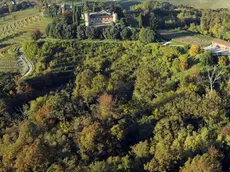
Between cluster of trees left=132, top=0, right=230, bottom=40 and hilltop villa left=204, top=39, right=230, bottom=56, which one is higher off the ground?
cluster of trees left=132, top=0, right=230, bottom=40

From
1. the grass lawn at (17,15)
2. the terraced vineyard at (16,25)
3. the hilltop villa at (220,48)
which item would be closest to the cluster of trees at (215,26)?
the hilltop villa at (220,48)

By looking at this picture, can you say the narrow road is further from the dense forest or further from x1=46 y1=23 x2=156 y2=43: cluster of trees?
x1=46 y1=23 x2=156 y2=43: cluster of trees

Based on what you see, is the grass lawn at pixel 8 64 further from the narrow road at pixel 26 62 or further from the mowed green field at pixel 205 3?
the mowed green field at pixel 205 3

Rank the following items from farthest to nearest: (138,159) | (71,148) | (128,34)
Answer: (128,34), (71,148), (138,159)

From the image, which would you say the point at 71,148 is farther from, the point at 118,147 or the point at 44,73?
the point at 44,73

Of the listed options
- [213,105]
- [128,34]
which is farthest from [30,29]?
[213,105]

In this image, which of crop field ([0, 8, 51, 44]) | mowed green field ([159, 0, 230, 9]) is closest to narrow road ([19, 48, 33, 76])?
crop field ([0, 8, 51, 44])

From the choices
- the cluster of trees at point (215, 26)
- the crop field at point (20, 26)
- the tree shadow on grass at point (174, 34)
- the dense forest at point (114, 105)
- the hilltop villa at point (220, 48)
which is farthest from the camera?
the crop field at point (20, 26)
